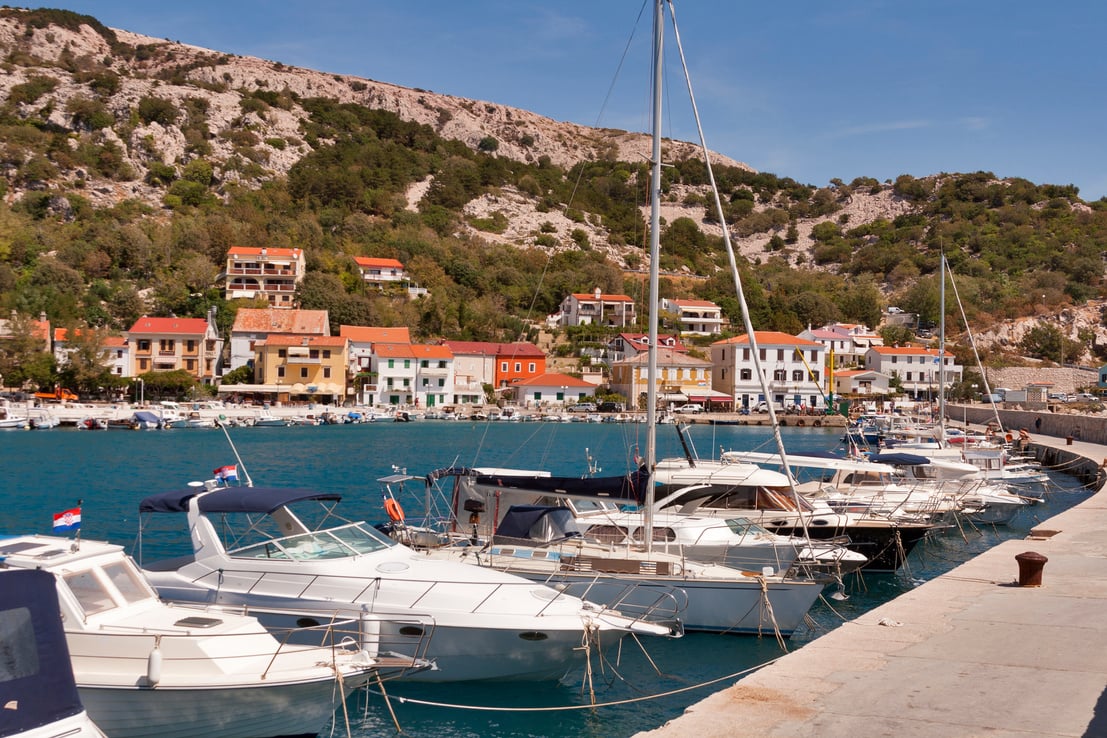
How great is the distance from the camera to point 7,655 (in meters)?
7.17

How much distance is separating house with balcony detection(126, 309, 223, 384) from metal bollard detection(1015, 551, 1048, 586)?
7881 centimetres

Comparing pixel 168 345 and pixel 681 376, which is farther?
pixel 681 376

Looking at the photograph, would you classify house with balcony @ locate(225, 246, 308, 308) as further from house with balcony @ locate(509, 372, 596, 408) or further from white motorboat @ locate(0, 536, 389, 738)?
white motorboat @ locate(0, 536, 389, 738)

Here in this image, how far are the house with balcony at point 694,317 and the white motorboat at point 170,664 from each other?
9653cm

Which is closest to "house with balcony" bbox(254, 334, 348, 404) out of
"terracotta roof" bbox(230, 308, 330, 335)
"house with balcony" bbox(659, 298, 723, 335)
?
"terracotta roof" bbox(230, 308, 330, 335)

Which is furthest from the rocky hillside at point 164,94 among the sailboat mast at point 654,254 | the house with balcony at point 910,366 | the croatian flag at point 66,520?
the croatian flag at point 66,520

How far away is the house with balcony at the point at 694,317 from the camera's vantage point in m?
106

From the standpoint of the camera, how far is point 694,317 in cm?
10606

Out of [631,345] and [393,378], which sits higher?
[631,345]

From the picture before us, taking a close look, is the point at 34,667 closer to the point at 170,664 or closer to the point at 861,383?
the point at 170,664

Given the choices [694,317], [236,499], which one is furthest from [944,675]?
[694,317]

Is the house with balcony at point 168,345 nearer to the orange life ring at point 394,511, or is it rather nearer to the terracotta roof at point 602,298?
the terracotta roof at point 602,298

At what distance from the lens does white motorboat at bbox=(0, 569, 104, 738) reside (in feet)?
22.7

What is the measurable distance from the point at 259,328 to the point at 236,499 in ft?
248
